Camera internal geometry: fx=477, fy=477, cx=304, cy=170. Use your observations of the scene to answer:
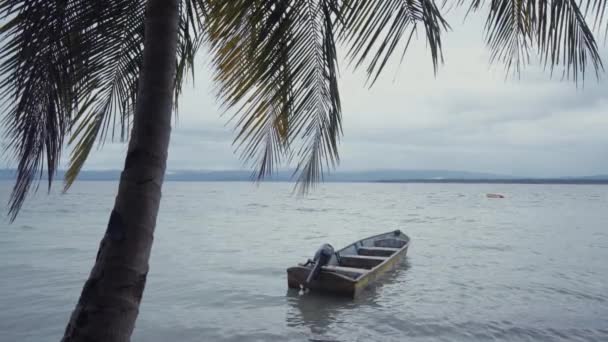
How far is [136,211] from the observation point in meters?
1.85

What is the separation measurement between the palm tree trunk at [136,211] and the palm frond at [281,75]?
622 millimetres

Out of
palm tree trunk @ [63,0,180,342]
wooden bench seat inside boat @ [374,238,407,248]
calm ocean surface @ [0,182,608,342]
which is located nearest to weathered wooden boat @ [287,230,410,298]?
calm ocean surface @ [0,182,608,342]

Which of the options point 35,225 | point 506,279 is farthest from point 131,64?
point 35,225

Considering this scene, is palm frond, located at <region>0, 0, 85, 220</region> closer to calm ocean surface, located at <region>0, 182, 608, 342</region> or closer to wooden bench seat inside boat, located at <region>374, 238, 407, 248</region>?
calm ocean surface, located at <region>0, 182, 608, 342</region>

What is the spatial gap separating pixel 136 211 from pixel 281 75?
4.26 feet

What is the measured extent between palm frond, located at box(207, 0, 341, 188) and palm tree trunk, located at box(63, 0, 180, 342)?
24.5 inches

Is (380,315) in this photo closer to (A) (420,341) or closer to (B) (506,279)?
(A) (420,341)

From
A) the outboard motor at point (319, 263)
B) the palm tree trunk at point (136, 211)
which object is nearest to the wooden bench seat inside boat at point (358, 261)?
the outboard motor at point (319, 263)

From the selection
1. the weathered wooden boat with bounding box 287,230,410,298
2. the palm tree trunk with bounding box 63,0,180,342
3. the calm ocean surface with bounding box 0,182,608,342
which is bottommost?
the calm ocean surface with bounding box 0,182,608,342

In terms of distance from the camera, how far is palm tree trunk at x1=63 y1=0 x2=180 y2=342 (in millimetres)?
1661

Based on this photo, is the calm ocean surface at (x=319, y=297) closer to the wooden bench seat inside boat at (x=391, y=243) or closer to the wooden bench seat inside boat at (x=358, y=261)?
the wooden bench seat inside boat at (x=358, y=261)

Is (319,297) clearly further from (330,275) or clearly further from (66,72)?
(66,72)

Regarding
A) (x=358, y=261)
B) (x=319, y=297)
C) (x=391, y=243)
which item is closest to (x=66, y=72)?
(x=319, y=297)

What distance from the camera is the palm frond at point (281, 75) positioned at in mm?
2660
